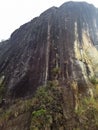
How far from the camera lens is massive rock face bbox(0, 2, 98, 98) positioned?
24.4 metres

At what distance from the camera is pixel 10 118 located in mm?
21500

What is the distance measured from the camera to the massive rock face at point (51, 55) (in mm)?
24406

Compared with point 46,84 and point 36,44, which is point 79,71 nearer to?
point 46,84

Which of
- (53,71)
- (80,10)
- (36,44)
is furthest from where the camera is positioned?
(80,10)

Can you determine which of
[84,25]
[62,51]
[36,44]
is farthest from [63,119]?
[84,25]

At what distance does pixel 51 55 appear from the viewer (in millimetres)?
27203

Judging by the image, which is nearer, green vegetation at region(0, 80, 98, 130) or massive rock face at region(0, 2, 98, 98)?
green vegetation at region(0, 80, 98, 130)

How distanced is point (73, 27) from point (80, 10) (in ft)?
27.2

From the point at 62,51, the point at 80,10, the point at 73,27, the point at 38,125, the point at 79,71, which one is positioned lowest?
the point at 38,125

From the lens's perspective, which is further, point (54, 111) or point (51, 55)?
point (51, 55)

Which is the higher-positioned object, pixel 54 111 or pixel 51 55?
pixel 51 55

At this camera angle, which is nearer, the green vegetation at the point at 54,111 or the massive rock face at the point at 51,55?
the green vegetation at the point at 54,111

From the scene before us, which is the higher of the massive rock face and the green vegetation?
the massive rock face

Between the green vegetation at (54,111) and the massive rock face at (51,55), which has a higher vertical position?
the massive rock face at (51,55)
